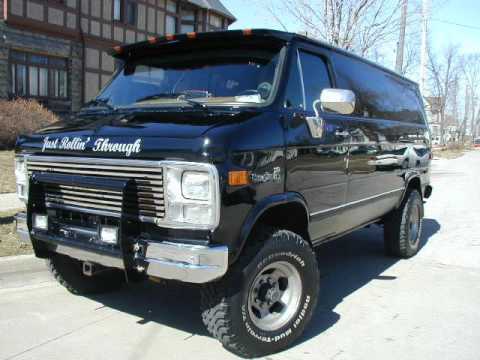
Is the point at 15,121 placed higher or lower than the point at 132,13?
lower

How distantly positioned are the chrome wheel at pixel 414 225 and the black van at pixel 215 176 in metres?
1.91

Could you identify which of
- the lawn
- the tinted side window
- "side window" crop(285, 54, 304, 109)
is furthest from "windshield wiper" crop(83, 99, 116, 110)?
the lawn

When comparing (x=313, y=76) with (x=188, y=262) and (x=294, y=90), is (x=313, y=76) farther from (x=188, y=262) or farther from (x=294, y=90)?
(x=188, y=262)

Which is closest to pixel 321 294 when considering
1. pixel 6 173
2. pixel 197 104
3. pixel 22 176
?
pixel 197 104

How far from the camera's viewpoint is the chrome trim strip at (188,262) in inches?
118

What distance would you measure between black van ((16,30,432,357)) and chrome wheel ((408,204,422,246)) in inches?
75.0

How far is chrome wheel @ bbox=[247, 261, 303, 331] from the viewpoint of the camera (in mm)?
3600

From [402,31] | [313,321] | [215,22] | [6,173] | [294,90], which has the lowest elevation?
[313,321]

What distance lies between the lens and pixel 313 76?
4227 mm

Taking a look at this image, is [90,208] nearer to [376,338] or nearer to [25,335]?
[25,335]

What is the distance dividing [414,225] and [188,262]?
14.9 ft

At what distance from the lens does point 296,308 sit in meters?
3.77

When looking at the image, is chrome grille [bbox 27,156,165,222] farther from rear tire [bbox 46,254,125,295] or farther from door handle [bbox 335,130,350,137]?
door handle [bbox 335,130,350,137]

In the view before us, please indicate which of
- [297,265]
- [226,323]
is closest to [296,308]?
[297,265]
